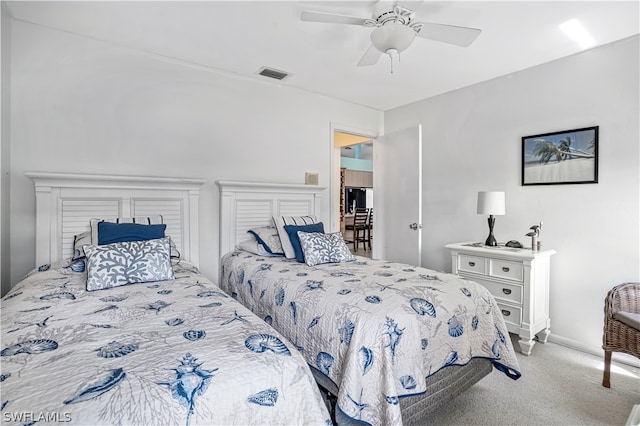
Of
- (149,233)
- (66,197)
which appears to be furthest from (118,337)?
(66,197)

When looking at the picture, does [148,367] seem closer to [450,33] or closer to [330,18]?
[330,18]

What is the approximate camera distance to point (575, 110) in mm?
2707

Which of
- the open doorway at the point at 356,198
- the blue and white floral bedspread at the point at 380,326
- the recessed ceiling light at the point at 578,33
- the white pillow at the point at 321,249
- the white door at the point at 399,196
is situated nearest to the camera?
the blue and white floral bedspread at the point at 380,326

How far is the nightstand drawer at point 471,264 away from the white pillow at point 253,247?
70.6 inches

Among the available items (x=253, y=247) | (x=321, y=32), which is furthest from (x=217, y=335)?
(x=321, y=32)

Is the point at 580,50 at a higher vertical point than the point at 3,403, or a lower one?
higher

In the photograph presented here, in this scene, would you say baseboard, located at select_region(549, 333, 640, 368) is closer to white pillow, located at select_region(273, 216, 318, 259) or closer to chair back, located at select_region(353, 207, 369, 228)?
white pillow, located at select_region(273, 216, 318, 259)

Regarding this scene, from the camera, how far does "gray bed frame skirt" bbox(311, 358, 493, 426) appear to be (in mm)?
1528

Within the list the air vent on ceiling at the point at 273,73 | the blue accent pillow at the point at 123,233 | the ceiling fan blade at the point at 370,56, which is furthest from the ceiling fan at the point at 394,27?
the blue accent pillow at the point at 123,233

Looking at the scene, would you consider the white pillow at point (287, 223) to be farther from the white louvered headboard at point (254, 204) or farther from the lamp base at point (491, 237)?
the lamp base at point (491, 237)

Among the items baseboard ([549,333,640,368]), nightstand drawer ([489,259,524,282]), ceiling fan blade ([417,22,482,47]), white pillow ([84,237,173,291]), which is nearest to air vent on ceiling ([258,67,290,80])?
ceiling fan blade ([417,22,482,47])

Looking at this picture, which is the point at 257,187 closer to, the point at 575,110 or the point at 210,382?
the point at 210,382

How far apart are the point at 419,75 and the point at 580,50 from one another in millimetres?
1279

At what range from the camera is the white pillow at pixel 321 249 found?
2516mm
